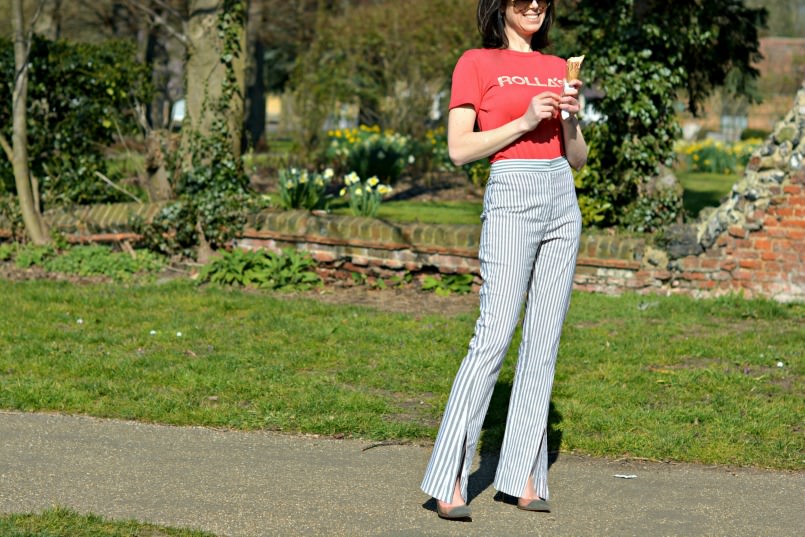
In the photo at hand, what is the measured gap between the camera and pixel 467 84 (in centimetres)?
404

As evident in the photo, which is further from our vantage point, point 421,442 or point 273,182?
point 273,182

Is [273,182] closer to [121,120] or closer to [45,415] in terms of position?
[121,120]

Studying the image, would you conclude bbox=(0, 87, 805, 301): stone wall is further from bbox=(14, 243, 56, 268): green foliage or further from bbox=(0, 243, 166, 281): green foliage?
bbox=(14, 243, 56, 268): green foliage

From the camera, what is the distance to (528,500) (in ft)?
14.0

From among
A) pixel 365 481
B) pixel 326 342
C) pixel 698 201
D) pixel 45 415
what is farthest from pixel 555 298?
pixel 698 201

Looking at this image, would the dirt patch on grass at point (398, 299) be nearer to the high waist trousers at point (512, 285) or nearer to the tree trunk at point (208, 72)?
the tree trunk at point (208, 72)

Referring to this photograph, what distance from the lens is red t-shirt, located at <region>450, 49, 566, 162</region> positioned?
4.04 metres

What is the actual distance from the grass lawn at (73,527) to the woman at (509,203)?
3.01 feet

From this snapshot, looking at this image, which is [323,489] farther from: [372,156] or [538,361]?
[372,156]

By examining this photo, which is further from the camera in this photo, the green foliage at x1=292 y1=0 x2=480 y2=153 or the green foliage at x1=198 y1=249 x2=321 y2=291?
the green foliage at x1=292 y1=0 x2=480 y2=153

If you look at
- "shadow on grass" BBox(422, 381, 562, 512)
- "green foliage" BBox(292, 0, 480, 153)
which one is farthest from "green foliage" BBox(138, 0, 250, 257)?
"green foliage" BBox(292, 0, 480, 153)

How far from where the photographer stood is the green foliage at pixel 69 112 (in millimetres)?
11148

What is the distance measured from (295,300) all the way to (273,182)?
25.2 ft

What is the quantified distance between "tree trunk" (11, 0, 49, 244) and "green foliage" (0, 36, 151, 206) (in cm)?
53
